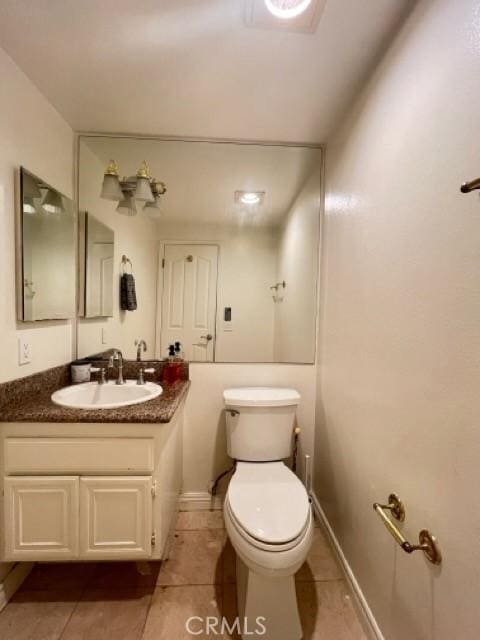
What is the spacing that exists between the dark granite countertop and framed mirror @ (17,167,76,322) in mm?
305

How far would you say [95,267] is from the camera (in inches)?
73.4

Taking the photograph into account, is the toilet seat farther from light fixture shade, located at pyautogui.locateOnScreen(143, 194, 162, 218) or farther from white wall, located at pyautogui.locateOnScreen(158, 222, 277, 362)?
light fixture shade, located at pyautogui.locateOnScreen(143, 194, 162, 218)

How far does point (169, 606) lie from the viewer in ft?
4.23

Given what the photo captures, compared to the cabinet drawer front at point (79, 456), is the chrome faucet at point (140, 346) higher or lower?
higher

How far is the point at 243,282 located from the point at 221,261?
7.5 inches

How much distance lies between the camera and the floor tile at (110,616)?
118 centimetres

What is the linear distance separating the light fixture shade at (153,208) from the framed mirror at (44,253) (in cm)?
40

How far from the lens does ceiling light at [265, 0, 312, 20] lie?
3.32 ft

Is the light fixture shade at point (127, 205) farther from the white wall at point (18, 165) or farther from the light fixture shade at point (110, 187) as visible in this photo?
the white wall at point (18, 165)

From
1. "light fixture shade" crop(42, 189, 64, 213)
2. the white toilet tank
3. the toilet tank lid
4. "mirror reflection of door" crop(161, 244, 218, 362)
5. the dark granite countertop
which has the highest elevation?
"light fixture shade" crop(42, 189, 64, 213)

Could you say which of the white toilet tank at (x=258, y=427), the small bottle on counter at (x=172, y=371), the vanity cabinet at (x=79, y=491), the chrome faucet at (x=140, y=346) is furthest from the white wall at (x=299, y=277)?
the vanity cabinet at (x=79, y=491)

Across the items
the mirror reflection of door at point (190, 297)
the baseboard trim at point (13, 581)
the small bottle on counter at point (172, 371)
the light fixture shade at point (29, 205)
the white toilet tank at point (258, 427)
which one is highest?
the light fixture shade at point (29, 205)

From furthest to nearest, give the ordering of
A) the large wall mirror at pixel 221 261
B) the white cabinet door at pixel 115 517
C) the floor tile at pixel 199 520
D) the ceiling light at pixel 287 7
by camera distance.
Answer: the large wall mirror at pixel 221 261, the floor tile at pixel 199 520, the white cabinet door at pixel 115 517, the ceiling light at pixel 287 7

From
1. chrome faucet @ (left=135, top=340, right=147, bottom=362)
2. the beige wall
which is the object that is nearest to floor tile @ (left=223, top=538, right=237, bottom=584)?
the beige wall
